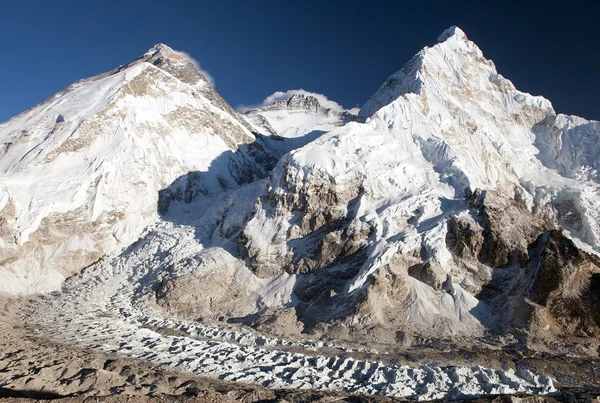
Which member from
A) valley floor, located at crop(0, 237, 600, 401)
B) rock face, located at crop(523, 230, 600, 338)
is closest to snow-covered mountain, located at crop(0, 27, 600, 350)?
rock face, located at crop(523, 230, 600, 338)

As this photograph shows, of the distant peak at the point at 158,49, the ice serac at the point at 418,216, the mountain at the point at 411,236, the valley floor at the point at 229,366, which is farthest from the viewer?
the distant peak at the point at 158,49

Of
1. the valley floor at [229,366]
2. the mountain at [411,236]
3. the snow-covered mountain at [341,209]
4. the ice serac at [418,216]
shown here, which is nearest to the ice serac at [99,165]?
the snow-covered mountain at [341,209]

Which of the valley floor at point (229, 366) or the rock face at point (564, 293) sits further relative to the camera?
the rock face at point (564, 293)

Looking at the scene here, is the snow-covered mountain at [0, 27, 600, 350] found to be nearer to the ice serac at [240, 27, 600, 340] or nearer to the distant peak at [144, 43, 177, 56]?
the ice serac at [240, 27, 600, 340]

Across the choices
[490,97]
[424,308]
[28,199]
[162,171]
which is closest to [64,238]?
[28,199]

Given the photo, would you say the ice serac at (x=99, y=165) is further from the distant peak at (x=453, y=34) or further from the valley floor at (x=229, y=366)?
the distant peak at (x=453, y=34)

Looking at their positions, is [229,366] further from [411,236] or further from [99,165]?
[99,165]

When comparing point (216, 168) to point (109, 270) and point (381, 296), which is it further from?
point (381, 296)
